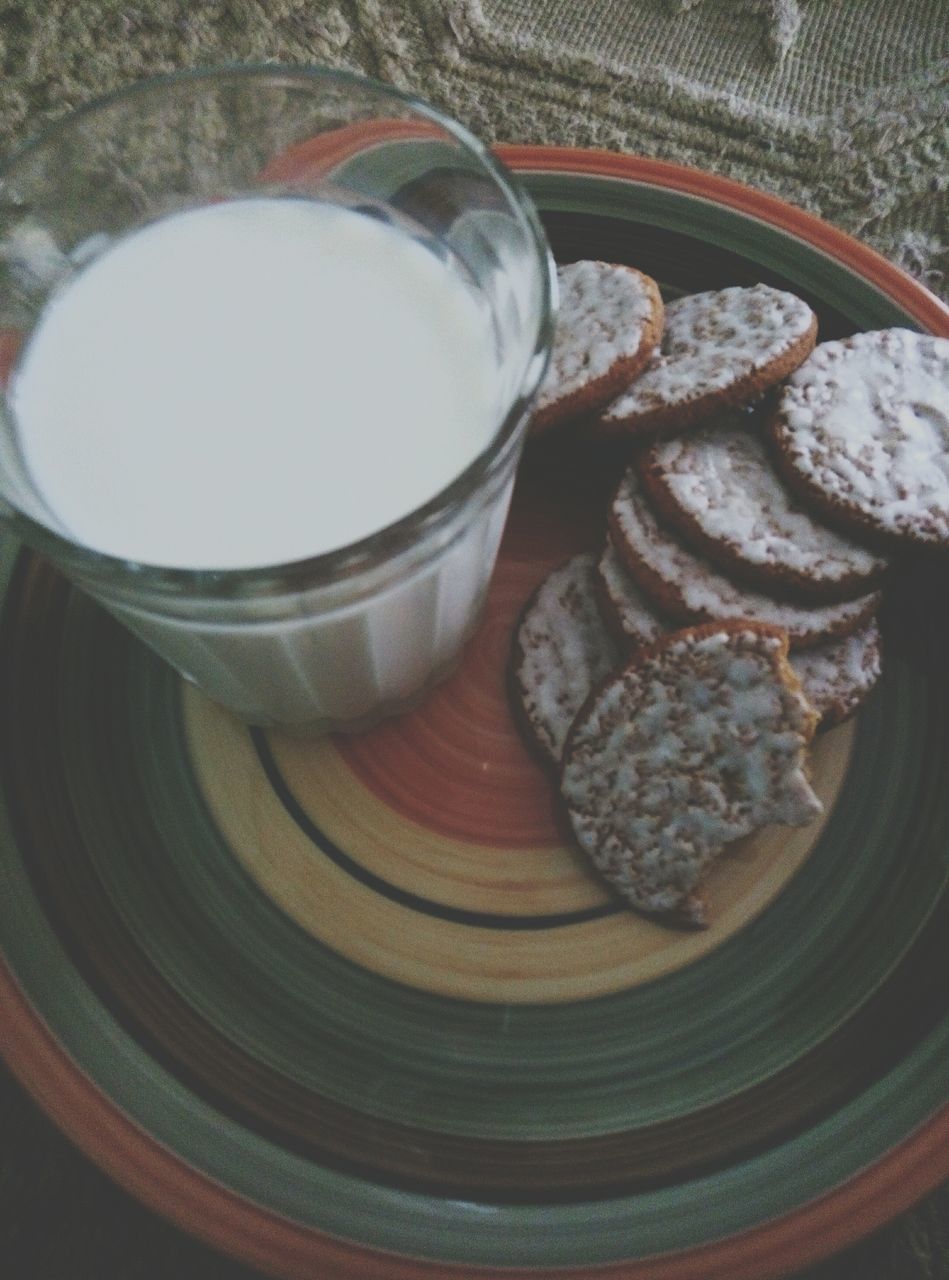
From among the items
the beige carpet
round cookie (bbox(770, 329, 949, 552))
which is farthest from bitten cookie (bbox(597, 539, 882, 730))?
the beige carpet

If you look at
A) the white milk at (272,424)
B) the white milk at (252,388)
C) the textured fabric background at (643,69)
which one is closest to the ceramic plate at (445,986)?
the white milk at (272,424)

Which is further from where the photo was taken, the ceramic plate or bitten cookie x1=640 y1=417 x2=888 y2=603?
bitten cookie x1=640 y1=417 x2=888 y2=603

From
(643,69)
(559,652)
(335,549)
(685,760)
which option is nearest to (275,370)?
(335,549)

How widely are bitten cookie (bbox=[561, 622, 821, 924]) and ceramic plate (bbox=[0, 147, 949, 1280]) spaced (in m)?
0.04

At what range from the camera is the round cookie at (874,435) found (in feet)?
3.31

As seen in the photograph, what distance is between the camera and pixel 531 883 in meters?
1.01

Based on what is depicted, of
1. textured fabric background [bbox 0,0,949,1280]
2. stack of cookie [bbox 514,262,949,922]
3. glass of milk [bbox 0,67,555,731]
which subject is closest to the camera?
glass of milk [bbox 0,67,555,731]

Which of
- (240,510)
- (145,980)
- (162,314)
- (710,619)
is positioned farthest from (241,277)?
(145,980)

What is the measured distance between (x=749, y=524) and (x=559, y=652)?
0.70 ft

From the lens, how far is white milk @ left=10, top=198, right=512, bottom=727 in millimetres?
881

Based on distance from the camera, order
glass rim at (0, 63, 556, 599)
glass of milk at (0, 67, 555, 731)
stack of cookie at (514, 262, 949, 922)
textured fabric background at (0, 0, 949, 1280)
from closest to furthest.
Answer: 1. glass rim at (0, 63, 556, 599)
2. glass of milk at (0, 67, 555, 731)
3. stack of cookie at (514, 262, 949, 922)
4. textured fabric background at (0, 0, 949, 1280)

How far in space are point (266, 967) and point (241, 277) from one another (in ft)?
2.02

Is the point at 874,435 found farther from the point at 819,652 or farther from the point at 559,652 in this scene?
the point at 559,652

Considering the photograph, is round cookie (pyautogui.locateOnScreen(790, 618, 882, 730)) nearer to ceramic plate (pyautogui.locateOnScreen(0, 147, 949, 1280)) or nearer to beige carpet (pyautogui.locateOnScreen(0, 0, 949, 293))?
ceramic plate (pyautogui.locateOnScreen(0, 147, 949, 1280))
